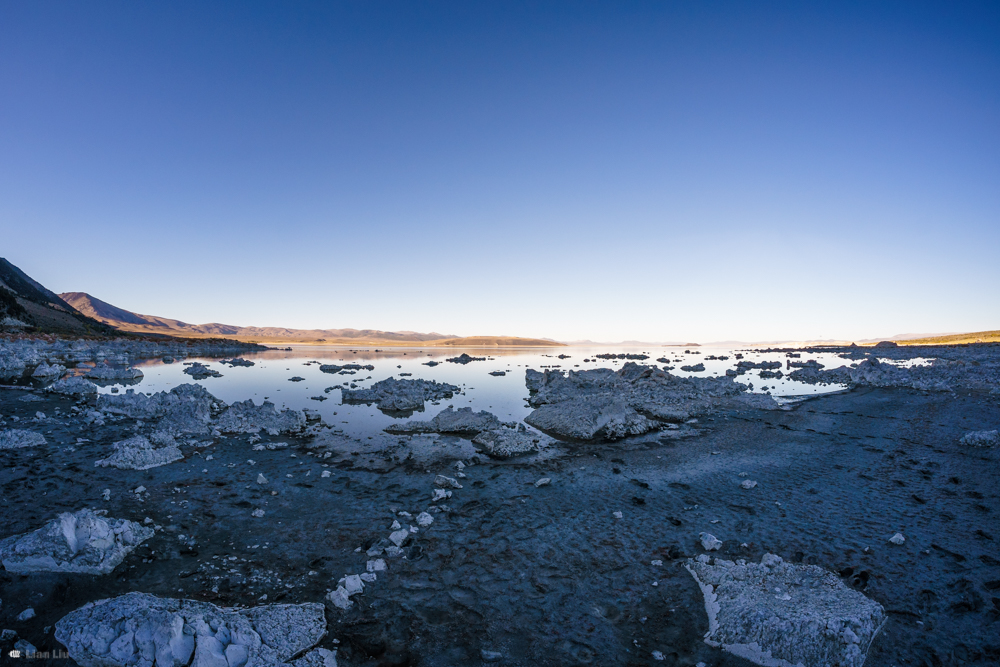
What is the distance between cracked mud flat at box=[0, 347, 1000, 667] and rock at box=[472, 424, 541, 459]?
0.44 meters

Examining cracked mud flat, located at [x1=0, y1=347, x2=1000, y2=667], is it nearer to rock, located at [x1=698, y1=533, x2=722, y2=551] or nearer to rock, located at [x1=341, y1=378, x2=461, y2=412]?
rock, located at [x1=698, y1=533, x2=722, y2=551]

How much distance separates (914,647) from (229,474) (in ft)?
36.9

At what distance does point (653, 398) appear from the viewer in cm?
1703

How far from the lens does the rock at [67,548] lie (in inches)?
179

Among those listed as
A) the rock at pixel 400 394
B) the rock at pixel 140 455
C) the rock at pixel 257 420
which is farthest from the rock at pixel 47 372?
the rock at pixel 140 455

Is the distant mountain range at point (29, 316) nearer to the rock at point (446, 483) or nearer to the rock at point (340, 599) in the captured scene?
the rock at point (446, 483)

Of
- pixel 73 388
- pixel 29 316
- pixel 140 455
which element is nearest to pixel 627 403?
pixel 140 455

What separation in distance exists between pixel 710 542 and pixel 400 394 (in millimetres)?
14457

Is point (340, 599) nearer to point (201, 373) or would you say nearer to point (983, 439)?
point (983, 439)

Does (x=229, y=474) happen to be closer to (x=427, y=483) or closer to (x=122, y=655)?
(x=427, y=483)

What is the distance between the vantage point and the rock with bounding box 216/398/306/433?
468 inches

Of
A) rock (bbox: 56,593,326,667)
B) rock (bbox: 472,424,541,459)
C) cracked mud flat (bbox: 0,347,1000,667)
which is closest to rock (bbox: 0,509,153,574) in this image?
cracked mud flat (bbox: 0,347,1000,667)

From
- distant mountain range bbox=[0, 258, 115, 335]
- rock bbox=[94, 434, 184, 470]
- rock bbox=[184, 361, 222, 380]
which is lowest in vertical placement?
rock bbox=[184, 361, 222, 380]

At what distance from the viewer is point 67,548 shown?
4.68 m
